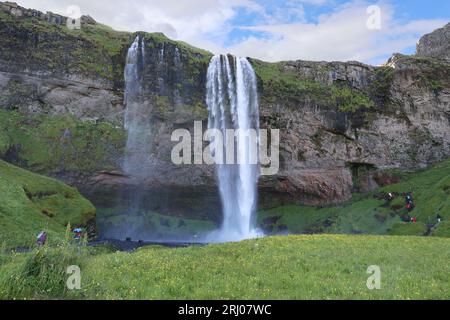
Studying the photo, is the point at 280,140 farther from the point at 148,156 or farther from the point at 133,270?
the point at 133,270

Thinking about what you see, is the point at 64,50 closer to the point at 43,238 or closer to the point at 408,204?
the point at 43,238

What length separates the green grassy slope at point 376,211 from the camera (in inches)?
2093

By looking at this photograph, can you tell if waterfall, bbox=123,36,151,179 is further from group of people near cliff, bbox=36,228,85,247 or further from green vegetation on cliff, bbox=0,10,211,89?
group of people near cliff, bbox=36,228,85,247

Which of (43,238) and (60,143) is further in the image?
(60,143)

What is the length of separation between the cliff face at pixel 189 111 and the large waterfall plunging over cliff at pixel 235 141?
2156 mm

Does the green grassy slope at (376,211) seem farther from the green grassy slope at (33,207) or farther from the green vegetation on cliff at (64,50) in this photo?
the green grassy slope at (33,207)

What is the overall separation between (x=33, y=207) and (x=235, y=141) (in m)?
35.1

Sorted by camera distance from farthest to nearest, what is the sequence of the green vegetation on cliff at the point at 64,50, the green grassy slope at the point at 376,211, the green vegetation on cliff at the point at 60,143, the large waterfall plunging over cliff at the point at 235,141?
the large waterfall plunging over cliff at the point at 235,141
the green vegetation on cliff at the point at 64,50
the green vegetation on cliff at the point at 60,143
the green grassy slope at the point at 376,211

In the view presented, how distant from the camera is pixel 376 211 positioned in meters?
63.5

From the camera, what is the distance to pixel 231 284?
13281 mm

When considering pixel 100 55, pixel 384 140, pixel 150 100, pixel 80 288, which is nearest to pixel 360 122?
pixel 384 140

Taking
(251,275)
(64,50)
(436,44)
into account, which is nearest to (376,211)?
(251,275)

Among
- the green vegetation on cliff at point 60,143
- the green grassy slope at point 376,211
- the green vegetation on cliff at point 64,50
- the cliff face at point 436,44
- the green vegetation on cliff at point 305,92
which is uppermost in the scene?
the cliff face at point 436,44

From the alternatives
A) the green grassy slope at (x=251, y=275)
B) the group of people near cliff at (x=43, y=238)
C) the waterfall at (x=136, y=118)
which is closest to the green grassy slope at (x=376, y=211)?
the waterfall at (x=136, y=118)
